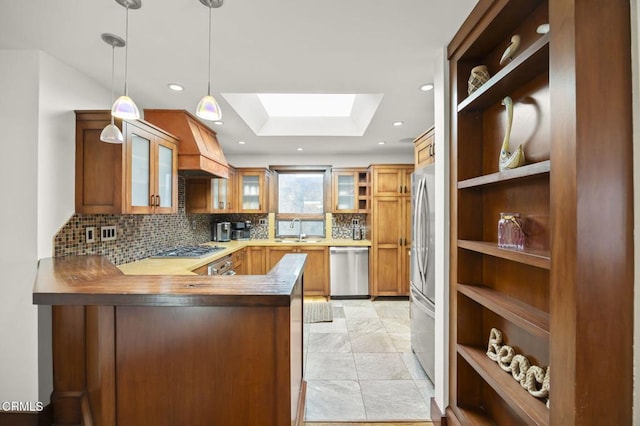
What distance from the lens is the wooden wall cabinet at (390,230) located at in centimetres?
436

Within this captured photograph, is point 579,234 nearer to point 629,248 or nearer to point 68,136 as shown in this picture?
point 629,248

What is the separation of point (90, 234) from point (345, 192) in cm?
355

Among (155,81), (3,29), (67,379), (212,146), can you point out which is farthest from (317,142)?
(67,379)

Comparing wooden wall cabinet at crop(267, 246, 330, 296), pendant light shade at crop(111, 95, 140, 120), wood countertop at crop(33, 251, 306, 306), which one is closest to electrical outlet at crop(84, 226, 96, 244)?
wood countertop at crop(33, 251, 306, 306)

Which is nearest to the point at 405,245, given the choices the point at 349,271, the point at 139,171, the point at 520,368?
the point at 349,271

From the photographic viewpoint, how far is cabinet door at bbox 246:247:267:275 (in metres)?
4.55

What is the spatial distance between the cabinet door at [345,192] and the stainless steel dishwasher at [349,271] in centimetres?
75

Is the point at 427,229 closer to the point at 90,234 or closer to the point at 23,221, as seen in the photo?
the point at 90,234

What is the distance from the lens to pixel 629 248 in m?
0.93

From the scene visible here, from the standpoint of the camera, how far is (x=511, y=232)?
1295 mm

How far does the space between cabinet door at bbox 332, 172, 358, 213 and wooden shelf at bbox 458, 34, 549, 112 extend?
3.27 metres

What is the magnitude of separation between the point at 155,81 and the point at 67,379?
2.10 metres

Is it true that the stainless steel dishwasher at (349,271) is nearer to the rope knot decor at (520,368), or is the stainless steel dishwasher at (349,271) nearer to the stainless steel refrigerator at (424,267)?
the stainless steel refrigerator at (424,267)

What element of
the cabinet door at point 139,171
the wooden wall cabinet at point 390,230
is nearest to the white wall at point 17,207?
the cabinet door at point 139,171
